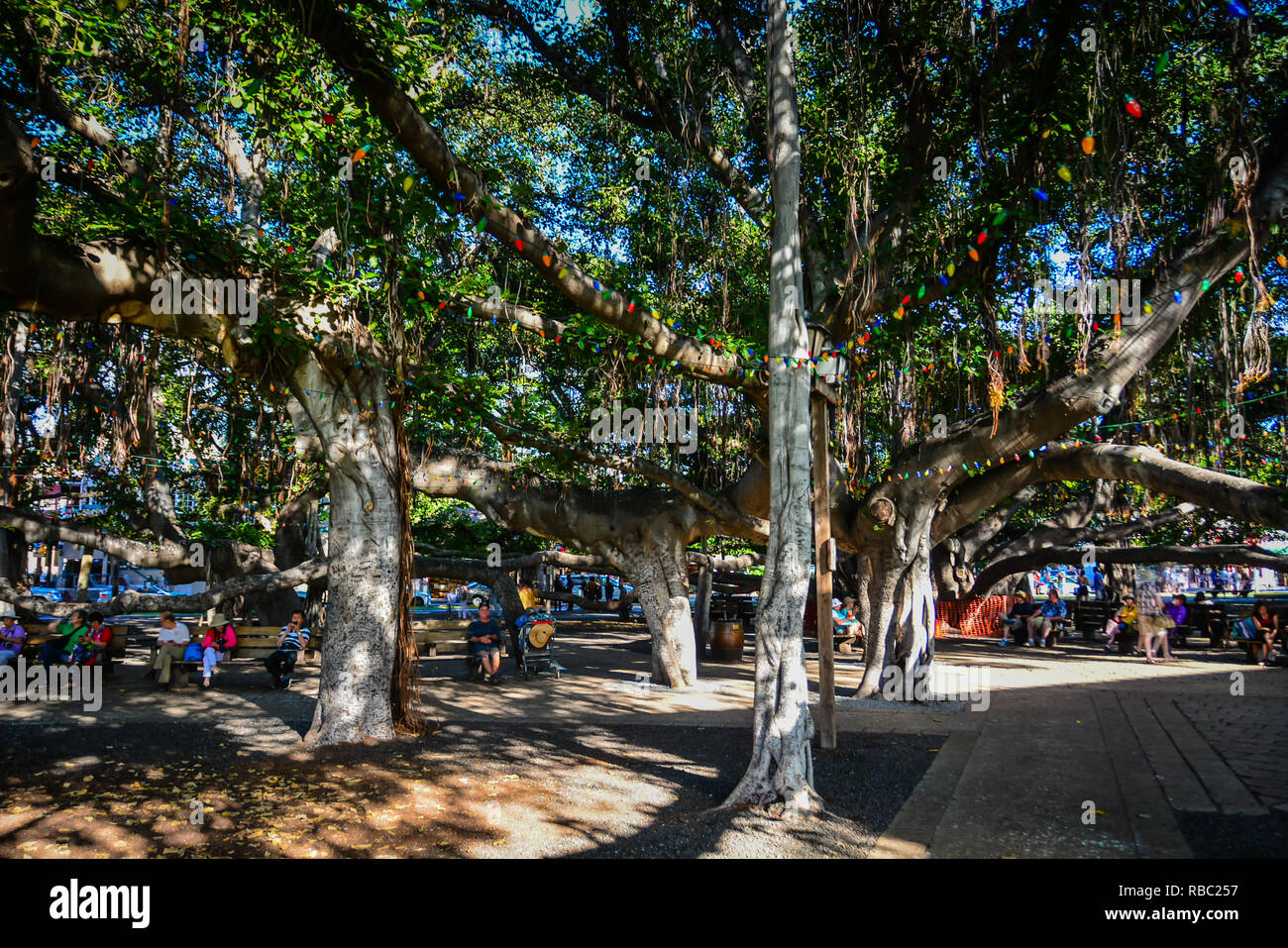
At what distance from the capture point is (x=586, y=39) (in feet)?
30.3

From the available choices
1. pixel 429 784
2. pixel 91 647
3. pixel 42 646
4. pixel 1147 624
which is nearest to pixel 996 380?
pixel 429 784

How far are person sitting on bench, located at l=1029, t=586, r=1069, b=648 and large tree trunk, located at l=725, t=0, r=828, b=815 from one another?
14.3 meters

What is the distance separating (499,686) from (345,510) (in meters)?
4.94

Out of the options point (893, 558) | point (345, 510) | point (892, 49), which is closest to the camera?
point (345, 510)

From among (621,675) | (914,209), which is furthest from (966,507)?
(621,675)

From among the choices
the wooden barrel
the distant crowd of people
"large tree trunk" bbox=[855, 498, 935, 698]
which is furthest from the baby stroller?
the distant crowd of people

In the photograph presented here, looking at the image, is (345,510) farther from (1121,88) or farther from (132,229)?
(1121,88)

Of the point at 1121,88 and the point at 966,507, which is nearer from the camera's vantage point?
the point at 1121,88

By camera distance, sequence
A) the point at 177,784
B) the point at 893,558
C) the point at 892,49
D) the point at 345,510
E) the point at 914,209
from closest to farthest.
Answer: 1. the point at 177,784
2. the point at 345,510
3. the point at 892,49
4. the point at 914,209
5. the point at 893,558

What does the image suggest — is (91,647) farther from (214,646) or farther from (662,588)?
(662,588)

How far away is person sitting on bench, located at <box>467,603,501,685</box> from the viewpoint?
37.7 feet

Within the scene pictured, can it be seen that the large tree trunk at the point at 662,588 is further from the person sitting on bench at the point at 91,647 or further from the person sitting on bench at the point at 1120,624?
the person sitting on bench at the point at 1120,624

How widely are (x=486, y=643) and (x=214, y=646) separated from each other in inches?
166

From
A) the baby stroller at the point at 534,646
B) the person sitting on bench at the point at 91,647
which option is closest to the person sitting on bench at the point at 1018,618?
the baby stroller at the point at 534,646
